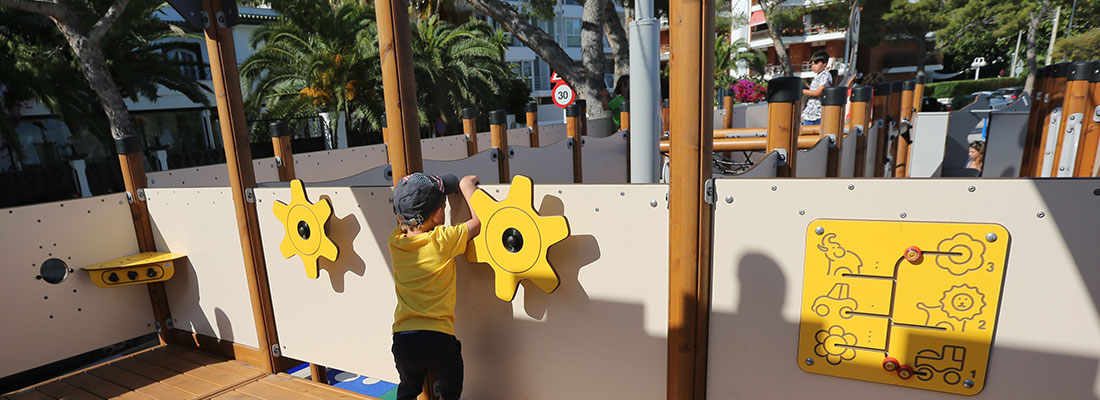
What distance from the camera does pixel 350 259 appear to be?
3109 mm

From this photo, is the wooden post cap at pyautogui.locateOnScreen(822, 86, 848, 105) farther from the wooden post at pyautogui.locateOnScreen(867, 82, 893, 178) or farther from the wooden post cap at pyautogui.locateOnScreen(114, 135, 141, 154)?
the wooden post cap at pyautogui.locateOnScreen(114, 135, 141, 154)

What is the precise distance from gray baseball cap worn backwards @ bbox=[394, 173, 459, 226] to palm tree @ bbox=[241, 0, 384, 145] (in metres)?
14.0

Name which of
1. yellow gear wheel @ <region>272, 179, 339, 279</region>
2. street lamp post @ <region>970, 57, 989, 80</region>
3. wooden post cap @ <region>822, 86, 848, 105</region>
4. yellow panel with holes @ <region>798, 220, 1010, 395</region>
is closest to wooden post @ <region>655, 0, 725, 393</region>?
yellow panel with holes @ <region>798, 220, 1010, 395</region>

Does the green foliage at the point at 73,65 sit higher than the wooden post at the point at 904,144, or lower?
higher

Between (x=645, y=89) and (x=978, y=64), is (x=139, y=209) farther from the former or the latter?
(x=978, y=64)

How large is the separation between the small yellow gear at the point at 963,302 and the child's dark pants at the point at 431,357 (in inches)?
75.5

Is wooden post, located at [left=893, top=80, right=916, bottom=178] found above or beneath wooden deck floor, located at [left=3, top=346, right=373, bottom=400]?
above

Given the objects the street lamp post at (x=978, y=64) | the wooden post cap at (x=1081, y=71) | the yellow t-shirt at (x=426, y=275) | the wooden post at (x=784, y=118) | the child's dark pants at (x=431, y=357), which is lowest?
the child's dark pants at (x=431, y=357)

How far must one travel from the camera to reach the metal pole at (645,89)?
9.75ft

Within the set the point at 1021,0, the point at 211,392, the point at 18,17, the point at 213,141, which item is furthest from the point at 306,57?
the point at 1021,0

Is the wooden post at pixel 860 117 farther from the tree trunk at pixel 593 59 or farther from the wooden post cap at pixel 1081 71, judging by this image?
the tree trunk at pixel 593 59

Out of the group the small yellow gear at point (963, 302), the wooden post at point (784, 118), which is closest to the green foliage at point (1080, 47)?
the wooden post at point (784, 118)

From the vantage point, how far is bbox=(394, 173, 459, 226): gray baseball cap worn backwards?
7.96 ft

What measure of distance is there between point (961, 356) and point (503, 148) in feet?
12.0
